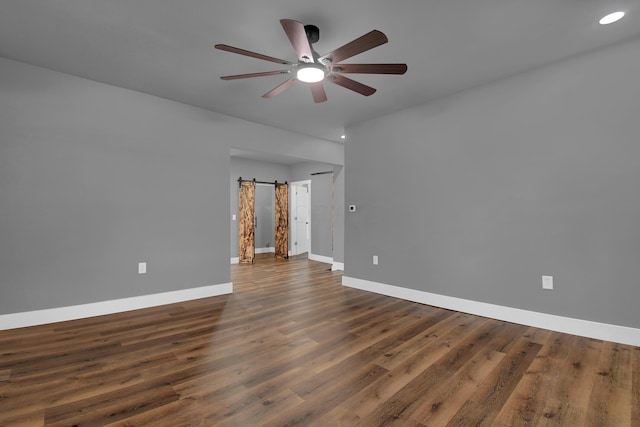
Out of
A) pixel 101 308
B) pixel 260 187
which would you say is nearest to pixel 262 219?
pixel 260 187

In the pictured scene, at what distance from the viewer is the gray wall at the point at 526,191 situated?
2695mm

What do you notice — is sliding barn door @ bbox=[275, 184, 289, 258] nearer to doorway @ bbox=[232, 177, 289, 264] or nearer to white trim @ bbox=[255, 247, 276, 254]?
doorway @ bbox=[232, 177, 289, 264]

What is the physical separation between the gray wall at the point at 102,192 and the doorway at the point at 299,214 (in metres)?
3.89

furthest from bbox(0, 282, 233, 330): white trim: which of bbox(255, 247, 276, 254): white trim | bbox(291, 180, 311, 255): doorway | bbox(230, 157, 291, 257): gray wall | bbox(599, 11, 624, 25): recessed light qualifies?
bbox(599, 11, 624, 25): recessed light

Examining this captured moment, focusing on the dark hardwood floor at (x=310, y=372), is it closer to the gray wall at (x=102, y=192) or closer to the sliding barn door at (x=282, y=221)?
the gray wall at (x=102, y=192)

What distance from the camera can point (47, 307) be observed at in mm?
3119

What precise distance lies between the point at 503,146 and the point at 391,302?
7.74 feet

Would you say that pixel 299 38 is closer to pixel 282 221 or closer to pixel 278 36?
pixel 278 36

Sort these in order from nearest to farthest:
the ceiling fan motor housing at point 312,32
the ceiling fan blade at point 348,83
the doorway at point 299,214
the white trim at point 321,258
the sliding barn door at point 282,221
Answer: the ceiling fan motor housing at point 312,32 < the ceiling fan blade at point 348,83 < the white trim at point 321,258 < the sliding barn door at point 282,221 < the doorway at point 299,214

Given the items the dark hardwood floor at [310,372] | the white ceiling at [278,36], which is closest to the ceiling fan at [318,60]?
the white ceiling at [278,36]

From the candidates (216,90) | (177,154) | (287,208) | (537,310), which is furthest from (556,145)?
(287,208)

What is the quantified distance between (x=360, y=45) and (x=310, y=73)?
0.56 meters

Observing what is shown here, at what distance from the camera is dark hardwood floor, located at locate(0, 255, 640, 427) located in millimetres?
1729

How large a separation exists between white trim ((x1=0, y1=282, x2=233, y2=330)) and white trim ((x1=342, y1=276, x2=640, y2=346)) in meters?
2.63
